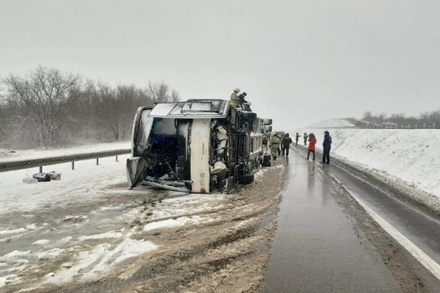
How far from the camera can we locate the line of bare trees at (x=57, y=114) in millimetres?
47656

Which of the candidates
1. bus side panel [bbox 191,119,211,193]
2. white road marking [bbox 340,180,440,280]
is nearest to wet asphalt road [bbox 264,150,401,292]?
white road marking [bbox 340,180,440,280]

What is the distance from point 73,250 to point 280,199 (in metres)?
5.39

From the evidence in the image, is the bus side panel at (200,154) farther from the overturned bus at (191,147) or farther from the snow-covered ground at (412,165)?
the snow-covered ground at (412,165)

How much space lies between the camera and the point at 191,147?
923cm

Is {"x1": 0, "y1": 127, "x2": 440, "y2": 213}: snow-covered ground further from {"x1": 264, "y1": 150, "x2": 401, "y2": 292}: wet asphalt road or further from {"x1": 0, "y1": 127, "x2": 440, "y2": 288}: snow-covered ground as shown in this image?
{"x1": 264, "y1": 150, "x2": 401, "y2": 292}: wet asphalt road

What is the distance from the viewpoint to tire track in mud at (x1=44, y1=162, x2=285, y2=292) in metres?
3.74

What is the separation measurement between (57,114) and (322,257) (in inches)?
2053

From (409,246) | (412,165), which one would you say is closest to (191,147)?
(409,246)

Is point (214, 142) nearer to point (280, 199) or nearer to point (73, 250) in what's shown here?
point (280, 199)

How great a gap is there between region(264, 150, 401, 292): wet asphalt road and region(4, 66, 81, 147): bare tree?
4676 centimetres

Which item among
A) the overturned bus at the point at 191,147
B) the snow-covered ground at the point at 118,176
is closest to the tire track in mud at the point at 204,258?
the overturned bus at the point at 191,147

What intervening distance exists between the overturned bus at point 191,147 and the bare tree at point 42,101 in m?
41.4

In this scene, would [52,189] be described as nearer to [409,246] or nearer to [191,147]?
[191,147]

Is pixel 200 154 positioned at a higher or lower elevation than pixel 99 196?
higher
